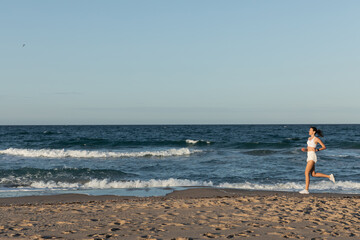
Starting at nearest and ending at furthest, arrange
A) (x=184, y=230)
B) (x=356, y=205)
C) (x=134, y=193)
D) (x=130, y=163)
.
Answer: (x=184, y=230)
(x=356, y=205)
(x=134, y=193)
(x=130, y=163)

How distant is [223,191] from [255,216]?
15.9ft

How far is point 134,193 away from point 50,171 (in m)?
6.85

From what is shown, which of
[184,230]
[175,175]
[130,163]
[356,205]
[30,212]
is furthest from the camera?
[130,163]

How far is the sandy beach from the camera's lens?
6.28 meters

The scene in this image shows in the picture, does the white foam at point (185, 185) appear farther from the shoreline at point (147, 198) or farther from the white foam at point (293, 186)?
the shoreline at point (147, 198)

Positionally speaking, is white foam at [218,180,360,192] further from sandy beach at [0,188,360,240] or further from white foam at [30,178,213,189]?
sandy beach at [0,188,360,240]

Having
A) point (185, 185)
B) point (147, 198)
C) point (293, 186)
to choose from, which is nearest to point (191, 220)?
point (147, 198)

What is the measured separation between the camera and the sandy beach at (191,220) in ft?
20.6

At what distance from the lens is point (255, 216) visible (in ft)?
25.2

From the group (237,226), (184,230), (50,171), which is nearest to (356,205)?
(237,226)

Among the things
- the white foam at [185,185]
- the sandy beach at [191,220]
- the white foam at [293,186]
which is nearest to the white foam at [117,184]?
the white foam at [185,185]

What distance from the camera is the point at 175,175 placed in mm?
16703

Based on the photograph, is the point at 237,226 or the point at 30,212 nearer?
the point at 237,226

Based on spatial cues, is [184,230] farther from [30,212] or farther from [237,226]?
[30,212]
